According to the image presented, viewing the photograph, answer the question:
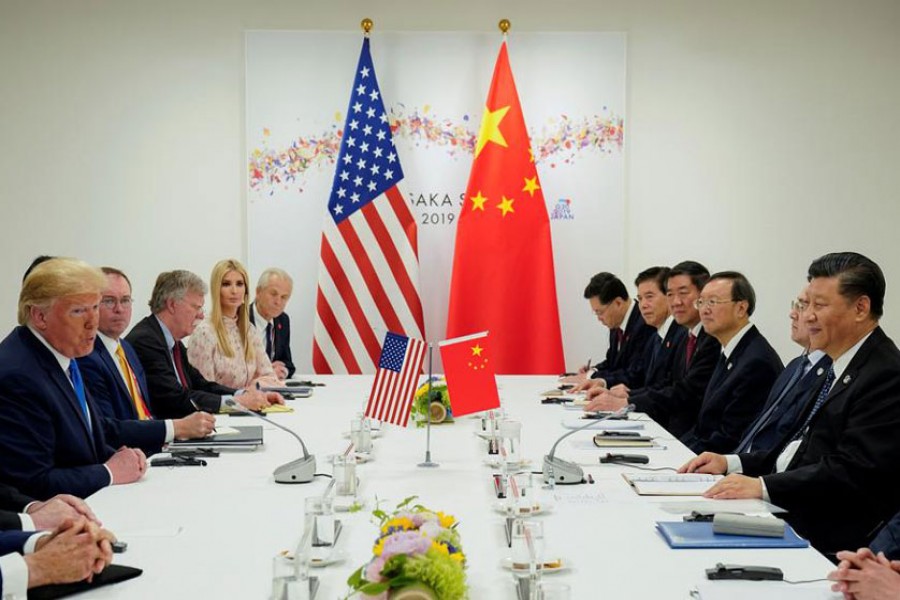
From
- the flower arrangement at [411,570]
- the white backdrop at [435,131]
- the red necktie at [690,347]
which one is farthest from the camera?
the white backdrop at [435,131]

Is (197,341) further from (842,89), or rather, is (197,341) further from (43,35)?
(842,89)

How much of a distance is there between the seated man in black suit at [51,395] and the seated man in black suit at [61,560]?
2.68 feet

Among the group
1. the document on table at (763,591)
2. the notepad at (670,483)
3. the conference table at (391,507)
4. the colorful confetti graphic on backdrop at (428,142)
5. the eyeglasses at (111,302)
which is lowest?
the conference table at (391,507)

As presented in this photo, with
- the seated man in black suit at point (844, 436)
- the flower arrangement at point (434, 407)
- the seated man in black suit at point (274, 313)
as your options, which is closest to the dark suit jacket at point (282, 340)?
the seated man in black suit at point (274, 313)

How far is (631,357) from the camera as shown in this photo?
664 centimetres

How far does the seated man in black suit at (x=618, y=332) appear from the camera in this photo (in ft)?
21.4

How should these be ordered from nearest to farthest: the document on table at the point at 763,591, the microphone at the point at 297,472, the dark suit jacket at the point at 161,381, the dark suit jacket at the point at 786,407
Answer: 1. the document on table at the point at 763,591
2. the microphone at the point at 297,472
3. the dark suit jacket at the point at 786,407
4. the dark suit jacket at the point at 161,381

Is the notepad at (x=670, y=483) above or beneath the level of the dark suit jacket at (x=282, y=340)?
beneath

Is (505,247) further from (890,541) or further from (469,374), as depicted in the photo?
(890,541)

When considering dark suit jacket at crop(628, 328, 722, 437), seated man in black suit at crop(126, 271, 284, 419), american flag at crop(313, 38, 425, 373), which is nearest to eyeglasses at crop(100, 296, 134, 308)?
seated man in black suit at crop(126, 271, 284, 419)

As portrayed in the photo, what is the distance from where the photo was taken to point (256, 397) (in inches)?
188

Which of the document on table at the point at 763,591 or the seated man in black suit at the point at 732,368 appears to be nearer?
the document on table at the point at 763,591

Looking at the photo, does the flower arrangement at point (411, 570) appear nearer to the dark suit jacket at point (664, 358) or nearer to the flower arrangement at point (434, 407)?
the flower arrangement at point (434, 407)

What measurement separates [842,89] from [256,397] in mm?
5101
